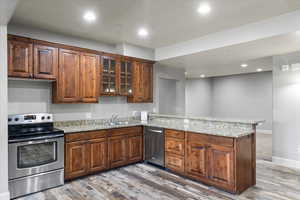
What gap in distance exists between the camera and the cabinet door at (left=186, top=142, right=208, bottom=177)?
132 inches

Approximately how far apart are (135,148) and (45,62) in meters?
2.50

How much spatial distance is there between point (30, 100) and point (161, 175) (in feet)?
9.29

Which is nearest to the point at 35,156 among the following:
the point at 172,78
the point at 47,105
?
the point at 47,105

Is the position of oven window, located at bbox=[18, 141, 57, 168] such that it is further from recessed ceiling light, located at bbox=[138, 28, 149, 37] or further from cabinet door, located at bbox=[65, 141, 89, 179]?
recessed ceiling light, located at bbox=[138, 28, 149, 37]

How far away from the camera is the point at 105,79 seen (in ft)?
14.1

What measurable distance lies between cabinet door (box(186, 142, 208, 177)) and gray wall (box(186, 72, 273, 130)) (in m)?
6.29

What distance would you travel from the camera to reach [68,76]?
3.74 metres

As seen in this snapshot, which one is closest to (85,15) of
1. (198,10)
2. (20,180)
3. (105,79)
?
(105,79)

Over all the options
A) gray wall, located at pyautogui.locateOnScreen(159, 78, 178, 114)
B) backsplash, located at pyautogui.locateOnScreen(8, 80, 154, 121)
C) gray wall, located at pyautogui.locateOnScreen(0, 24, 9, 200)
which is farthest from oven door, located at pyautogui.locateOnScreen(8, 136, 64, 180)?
gray wall, located at pyautogui.locateOnScreen(159, 78, 178, 114)

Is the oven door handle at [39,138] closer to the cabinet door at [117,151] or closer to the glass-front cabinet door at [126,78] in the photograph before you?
the cabinet door at [117,151]

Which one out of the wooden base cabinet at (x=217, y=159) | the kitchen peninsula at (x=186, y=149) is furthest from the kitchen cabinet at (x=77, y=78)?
the wooden base cabinet at (x=217, y=159)

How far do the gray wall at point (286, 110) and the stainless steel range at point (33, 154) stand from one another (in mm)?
4647

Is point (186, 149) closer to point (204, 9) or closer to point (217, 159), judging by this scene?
point (217, 159)

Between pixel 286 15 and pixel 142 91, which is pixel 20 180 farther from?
pixel 286 15
